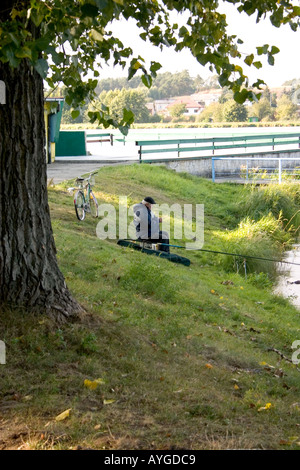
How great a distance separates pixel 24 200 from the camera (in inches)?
235

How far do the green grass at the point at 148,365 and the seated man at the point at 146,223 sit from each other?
0.64m

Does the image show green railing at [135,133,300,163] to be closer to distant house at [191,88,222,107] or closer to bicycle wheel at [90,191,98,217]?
bicycle wheel at [90,191,98,217]

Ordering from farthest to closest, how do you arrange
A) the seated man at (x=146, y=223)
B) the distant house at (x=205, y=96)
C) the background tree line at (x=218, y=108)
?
the distant house at (x=205, y=96)
the background tree line at (x=218, y=108)
the seated man at (x=146, y=223)

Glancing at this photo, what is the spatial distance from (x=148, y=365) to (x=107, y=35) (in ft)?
11.8

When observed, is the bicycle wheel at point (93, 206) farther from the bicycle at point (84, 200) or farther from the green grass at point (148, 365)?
the green grass at point (148, 365)

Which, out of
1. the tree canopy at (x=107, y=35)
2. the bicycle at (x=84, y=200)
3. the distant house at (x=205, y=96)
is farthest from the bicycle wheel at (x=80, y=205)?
the distant house at (x=205, y=96)

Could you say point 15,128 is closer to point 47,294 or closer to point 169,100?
point 47,294

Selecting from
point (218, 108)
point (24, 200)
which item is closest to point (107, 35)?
point (24, 200)

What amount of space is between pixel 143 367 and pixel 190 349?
1253 mm

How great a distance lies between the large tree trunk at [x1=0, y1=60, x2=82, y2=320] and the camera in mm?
5801

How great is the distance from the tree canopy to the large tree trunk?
35 cm

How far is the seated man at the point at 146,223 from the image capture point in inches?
476

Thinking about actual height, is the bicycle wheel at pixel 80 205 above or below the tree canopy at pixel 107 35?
below
